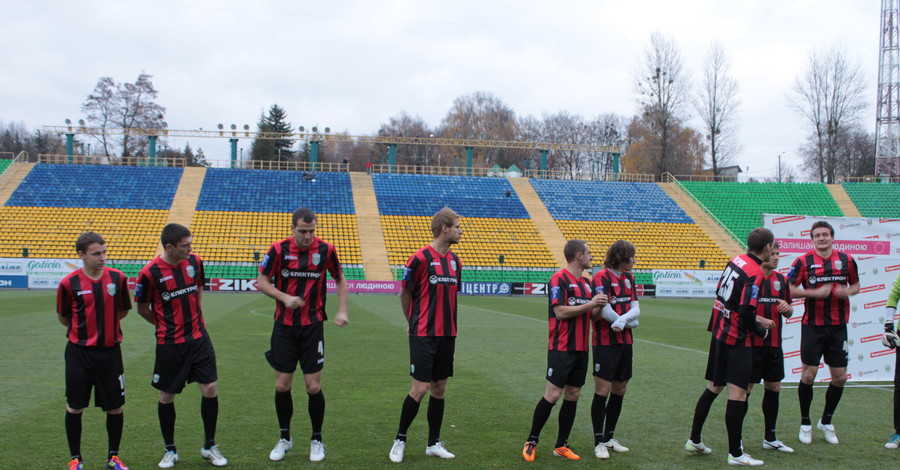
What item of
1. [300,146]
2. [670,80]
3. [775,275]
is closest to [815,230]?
[775,275]

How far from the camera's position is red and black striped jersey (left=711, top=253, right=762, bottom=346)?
19.5 feet

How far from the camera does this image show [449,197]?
4594cm

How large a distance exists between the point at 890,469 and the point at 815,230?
8.19ft

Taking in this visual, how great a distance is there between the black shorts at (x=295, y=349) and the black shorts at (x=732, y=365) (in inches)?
137

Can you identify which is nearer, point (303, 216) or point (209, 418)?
point (209, 418)

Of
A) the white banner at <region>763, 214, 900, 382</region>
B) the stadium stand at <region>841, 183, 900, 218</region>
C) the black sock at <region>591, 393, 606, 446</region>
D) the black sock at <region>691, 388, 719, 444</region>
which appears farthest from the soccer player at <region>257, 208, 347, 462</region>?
the stadium stand at <region>841, 183, 900, 218</region>

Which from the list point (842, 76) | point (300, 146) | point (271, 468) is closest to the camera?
point (271, 468)

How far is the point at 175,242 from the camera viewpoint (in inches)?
225

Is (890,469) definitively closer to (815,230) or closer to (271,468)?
(815,230)

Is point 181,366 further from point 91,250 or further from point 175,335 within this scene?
point 91,250

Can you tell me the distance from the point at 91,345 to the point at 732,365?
5311mm

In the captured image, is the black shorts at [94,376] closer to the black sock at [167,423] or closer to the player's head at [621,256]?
the black sock at [167,423]

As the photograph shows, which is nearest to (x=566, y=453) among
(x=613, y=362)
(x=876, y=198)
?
(x=613, y=362)

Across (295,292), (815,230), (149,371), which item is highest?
(815,230)
